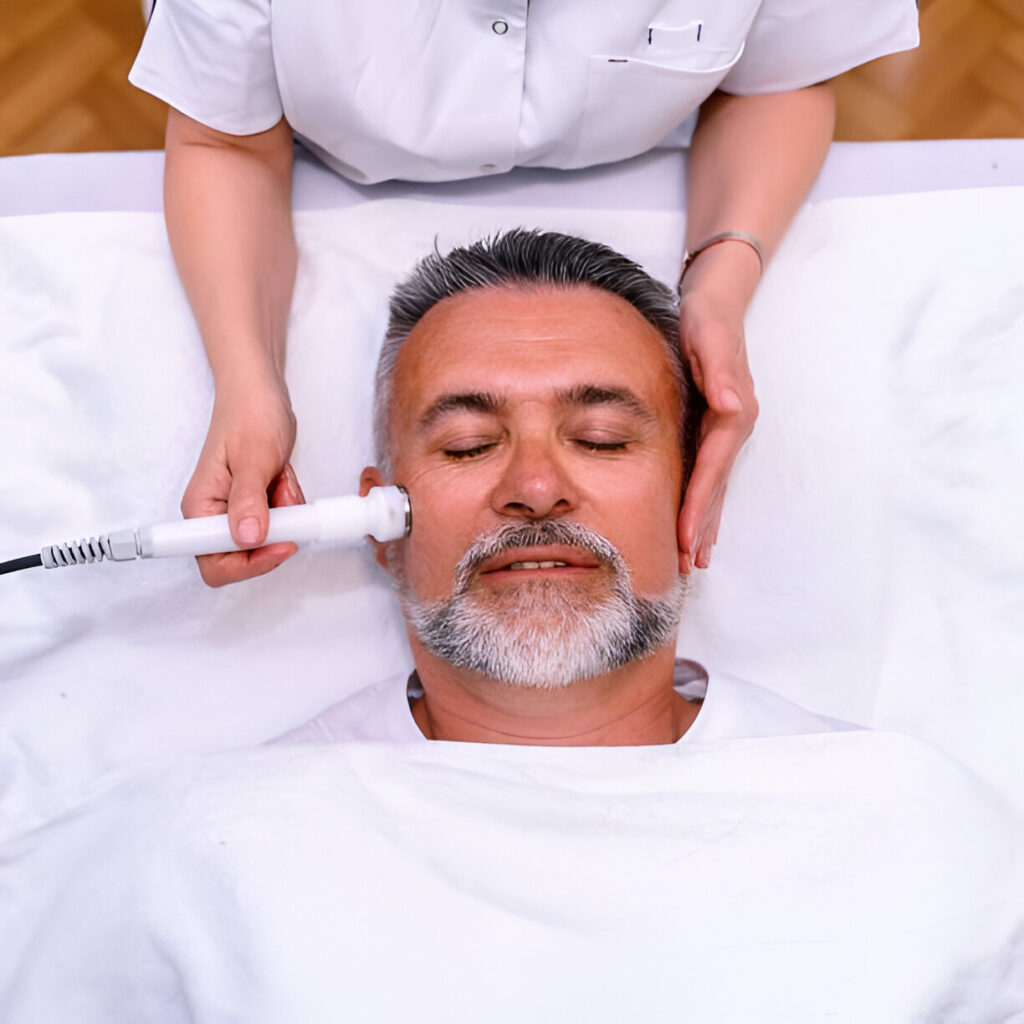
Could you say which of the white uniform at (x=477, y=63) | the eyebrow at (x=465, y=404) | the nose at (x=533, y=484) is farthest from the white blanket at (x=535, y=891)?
the white uniform at (x=477, y=63)

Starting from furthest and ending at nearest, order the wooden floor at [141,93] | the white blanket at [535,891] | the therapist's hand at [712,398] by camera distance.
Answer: the wooden floor at [141,93] < the therapist's hand at [712,398] < the white blanket at [535,891]

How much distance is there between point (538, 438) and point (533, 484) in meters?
0.07

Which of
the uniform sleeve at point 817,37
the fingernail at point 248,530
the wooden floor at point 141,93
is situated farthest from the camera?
the wooden floor at point 141,93

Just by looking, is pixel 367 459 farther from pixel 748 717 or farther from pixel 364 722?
pixel 748 717

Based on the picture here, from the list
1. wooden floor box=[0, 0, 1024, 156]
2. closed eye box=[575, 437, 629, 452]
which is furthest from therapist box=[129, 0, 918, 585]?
wooden floor box=[0, 0, 1024, 156]

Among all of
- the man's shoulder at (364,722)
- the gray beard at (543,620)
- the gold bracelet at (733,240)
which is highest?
the gold bracelet at (733,240)

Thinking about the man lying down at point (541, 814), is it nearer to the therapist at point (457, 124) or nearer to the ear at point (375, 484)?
the ear at point (375, 484)

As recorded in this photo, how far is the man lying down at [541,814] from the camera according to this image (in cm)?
100

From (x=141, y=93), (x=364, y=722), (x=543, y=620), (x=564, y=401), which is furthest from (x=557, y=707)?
(x=141, y=93)

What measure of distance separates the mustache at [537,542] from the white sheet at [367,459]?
0.33 m

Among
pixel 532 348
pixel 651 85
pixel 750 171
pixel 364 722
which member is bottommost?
pixel 364 722

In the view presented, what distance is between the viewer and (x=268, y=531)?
1181mm

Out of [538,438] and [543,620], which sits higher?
[538,438]

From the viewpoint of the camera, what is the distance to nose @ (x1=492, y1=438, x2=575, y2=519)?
1147 mm
